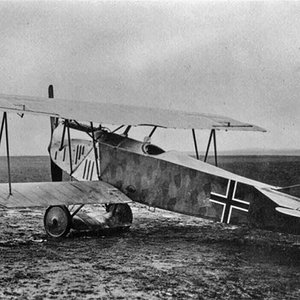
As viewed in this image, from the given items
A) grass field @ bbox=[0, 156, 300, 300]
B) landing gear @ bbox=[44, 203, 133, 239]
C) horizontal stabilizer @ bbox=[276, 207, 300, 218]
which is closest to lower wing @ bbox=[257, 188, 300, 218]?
horizontal stabilizer @ bbox=[276, 207, 300, 218]

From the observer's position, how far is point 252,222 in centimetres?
796

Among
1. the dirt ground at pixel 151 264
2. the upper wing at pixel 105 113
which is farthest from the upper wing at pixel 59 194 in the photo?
the upper wing at pixel 105 113

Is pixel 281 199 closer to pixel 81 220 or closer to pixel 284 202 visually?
Answer: pixel 284 202

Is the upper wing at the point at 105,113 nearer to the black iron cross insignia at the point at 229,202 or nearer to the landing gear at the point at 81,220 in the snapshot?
the landing gear at the point at 81,220

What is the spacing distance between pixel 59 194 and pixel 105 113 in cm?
192

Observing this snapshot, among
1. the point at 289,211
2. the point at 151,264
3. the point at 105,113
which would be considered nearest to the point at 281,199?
the point at 289,211

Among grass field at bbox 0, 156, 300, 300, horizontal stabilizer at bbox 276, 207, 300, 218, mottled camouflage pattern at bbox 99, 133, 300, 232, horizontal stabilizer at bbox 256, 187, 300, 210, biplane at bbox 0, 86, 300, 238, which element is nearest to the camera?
grass field at bbox 0, 156, 300, 300

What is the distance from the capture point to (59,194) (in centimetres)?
899

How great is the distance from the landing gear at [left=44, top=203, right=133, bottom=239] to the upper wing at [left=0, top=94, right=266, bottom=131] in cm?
172

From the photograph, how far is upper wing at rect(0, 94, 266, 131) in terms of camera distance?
9.00m

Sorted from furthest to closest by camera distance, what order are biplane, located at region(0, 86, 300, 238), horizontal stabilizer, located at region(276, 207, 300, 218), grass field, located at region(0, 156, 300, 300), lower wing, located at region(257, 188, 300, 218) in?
biplane, located at region(0, 86, 300, 238), lower wing, located at region(257, 188, 300, 218), horizontal stabilizer, located at region(276, 207, 300, 218), grass field, located at region(0, 156, 300, 300)

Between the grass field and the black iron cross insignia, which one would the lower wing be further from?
the grass field

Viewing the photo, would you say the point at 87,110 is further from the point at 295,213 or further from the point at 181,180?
the point at 295,213

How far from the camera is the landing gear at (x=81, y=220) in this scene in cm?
909
